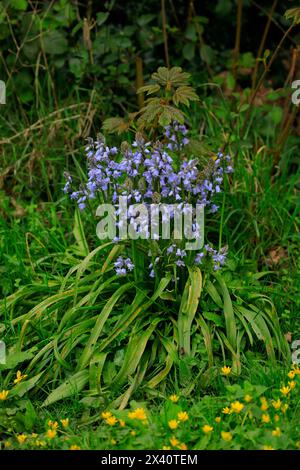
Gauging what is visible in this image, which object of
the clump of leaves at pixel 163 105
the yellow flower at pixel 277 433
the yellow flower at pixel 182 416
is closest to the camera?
the yellow flower at pixel 277 433

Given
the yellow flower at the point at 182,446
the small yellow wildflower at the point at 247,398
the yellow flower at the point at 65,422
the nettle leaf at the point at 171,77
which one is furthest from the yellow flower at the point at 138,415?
the nettle leaf at the point at 171,77

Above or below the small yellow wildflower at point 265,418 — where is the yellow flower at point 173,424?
below

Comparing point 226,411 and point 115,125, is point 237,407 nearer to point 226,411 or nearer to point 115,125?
point 226,411

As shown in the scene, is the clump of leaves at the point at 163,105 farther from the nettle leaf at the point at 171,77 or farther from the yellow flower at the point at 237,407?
the yellow flower at the point at 237,407

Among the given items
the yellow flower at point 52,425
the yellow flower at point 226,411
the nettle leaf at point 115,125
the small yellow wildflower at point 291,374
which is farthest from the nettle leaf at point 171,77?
the yellow flower at point 52,425

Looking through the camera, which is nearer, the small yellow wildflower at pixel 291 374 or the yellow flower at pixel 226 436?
the yellow flower at pixel 226 436

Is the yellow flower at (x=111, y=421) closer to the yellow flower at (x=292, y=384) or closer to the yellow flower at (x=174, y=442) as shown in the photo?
the yellow flower at (x=174, y=442)

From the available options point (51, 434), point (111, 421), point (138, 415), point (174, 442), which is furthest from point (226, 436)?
point (51, 434)

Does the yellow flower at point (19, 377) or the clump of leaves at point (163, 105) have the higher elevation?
the clump of leaves at point (163, 105)

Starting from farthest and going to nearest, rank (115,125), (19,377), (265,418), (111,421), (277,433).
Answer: (115,125)
(19,377)
(111,421)
(265,418)
(277,433)

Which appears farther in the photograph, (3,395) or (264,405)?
(3,395)

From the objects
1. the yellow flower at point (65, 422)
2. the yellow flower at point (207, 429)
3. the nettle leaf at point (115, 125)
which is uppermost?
the nettle leaf at point (115, 125)

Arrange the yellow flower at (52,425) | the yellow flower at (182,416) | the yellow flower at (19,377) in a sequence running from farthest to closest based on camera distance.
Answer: the yellow flower at (19,377) < the yellow flower at (52,425) < the yellow flower at (182,416)

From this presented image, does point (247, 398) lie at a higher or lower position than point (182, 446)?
higher
